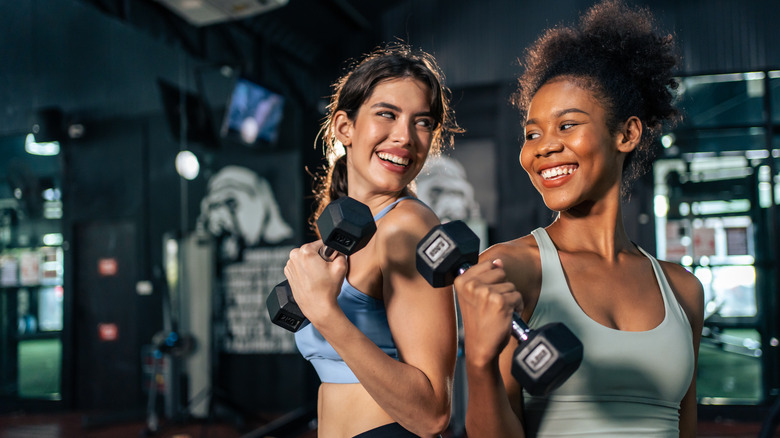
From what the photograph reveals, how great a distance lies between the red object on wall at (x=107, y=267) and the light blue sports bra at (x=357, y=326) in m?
2.71

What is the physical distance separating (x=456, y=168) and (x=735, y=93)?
2627 millimetres

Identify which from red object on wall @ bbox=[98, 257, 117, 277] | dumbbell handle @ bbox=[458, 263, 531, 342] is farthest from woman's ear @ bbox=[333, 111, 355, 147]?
red object on wall @ bbox=[98, 257, 117, 277]

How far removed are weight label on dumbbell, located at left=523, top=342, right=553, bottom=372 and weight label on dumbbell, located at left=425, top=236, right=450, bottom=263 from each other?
19cm

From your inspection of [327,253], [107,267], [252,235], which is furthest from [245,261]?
[327,253]

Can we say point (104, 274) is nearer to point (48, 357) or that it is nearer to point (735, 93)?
point (48, 357)

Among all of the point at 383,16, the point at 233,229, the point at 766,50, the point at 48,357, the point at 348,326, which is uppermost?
the point at 383,16

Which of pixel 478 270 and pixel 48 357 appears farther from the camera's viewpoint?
pixel 48 357

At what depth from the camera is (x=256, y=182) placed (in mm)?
5688

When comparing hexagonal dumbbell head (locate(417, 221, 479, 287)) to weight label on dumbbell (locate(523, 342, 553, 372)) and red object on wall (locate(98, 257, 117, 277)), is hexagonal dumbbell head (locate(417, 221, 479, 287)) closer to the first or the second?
weight label on dumbbell (locate(523, 342, 553, 372))

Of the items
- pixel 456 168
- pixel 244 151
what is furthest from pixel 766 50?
pixel 244 151

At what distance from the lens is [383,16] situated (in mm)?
5977

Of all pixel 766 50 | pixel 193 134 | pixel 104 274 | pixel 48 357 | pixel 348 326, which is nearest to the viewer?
pixel 348 326

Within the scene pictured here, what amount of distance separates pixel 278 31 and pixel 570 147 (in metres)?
4.76

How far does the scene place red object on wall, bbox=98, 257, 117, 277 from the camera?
3.44 metres
